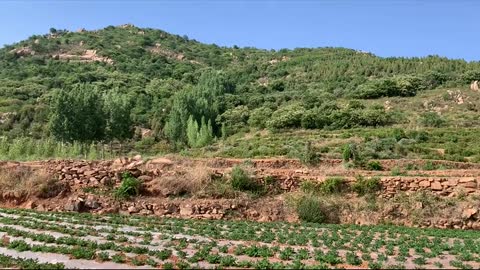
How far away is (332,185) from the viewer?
781 inches

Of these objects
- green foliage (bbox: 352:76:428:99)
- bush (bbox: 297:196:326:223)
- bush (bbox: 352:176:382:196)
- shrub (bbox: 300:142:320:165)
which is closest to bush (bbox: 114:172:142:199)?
bush (bbox: 297:196:326:223)

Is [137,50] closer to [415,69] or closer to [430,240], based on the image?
[415,69]

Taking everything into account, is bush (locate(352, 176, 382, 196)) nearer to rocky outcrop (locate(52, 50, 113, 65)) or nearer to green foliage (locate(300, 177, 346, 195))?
green foliage (locate(300, 177, 346, 195))

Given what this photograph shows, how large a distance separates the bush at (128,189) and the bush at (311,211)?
7.44m

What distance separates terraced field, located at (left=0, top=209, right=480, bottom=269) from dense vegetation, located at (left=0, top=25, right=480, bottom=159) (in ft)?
63.9

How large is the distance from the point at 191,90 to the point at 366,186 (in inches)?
1580

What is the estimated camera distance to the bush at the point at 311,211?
18203 mm

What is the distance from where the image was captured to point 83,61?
→ 9088 centimetres

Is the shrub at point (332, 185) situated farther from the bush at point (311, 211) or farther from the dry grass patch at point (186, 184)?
the dry grass patch at point (186, 184)

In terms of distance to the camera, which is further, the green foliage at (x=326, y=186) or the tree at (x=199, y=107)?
the tree at (x=199, y=107)

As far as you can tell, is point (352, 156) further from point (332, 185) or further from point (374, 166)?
point (332, 185)

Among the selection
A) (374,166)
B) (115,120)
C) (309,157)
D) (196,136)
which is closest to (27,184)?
(115,120)

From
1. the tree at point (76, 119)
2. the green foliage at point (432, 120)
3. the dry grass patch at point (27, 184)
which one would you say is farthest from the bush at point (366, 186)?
the green foliage at point (432, 120)

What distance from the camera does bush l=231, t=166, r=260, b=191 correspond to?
2036 cm
